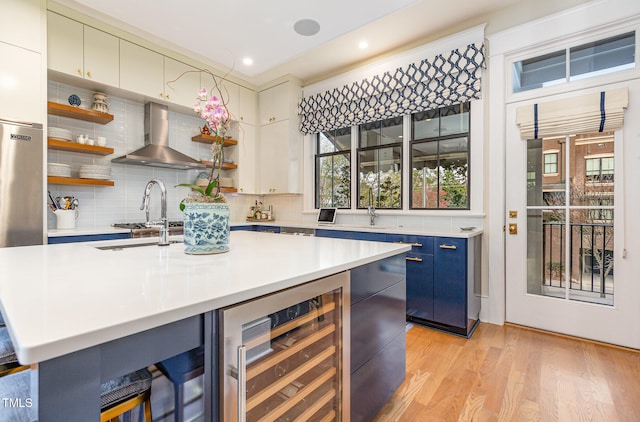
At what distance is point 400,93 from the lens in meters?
3.35

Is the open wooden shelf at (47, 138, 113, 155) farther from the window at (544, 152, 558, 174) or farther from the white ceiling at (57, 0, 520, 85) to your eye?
the window at (544, 152, 558, 174)

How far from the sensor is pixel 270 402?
0.98 metres

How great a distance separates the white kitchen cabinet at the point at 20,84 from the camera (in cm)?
238

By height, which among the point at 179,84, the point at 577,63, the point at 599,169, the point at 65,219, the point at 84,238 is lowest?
the point at 84,238

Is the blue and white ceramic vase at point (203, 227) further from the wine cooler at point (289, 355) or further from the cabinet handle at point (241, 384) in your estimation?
the cabinet handle at point (241, 384)

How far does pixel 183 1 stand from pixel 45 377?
2632 millimetres

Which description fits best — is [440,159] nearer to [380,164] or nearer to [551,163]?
[380,164]

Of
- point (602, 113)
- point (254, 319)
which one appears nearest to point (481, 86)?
point (602, 113)

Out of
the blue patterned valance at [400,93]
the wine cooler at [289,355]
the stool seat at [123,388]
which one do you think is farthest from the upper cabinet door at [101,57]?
the wine cooler at [289,355]

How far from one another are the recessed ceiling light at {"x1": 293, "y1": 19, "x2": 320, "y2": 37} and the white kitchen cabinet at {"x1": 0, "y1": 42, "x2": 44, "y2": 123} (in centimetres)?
218

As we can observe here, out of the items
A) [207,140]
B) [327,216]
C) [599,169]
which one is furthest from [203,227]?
[207,140]

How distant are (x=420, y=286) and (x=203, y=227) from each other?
211 cm

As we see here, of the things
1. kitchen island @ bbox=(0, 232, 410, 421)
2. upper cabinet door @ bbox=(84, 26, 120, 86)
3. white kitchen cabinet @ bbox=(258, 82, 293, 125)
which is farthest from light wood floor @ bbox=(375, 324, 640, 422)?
upper cabinet door @ bbox=(84, 26, 120, 86)

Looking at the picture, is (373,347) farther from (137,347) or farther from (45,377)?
(45,377)
